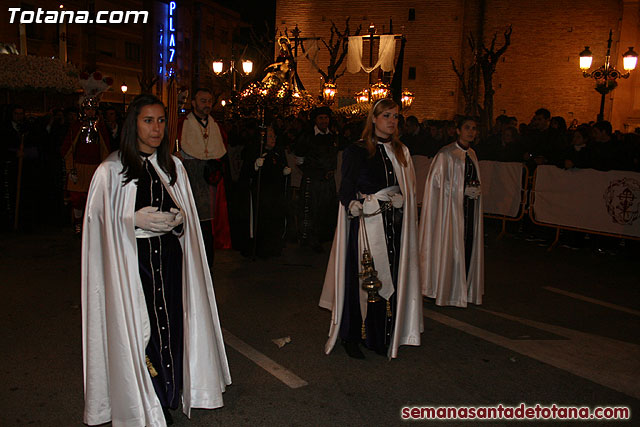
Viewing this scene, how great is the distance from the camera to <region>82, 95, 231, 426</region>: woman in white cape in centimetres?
365

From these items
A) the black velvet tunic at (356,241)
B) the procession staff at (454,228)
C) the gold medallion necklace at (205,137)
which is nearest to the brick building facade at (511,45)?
the procession staff at (454,228)

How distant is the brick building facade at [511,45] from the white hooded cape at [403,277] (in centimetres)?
2665

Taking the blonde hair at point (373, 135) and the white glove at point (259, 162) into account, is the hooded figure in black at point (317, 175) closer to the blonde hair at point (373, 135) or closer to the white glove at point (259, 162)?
the white glove at point (259, 162)

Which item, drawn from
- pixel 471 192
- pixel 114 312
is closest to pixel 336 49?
pixel 471 192

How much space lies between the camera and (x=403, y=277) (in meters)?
5.21

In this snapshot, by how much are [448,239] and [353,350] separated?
82.6 inches

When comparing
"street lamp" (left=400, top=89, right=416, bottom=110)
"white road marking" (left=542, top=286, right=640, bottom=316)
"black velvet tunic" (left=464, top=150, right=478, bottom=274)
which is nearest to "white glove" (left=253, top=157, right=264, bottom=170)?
"black velvet tunic" (left=464, top=150, right=478, bottom=274)

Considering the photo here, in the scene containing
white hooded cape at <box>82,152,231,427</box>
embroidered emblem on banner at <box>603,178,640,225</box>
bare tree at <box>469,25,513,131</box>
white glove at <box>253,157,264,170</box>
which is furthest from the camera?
bare tree at <box>469,25,513,131</box>

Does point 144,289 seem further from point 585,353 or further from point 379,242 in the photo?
point 585,353

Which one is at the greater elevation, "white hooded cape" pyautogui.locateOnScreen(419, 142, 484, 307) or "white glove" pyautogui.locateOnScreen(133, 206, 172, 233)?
"white glove" pyautogui.locateOnScreen(133, 206, 172, 233)

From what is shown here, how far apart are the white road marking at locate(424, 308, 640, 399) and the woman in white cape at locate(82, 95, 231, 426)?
9.93ft

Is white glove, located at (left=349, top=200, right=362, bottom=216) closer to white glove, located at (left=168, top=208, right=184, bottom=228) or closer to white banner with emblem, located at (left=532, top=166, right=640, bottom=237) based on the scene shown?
white glove, located at (left=168, top=208, right=184, bottom=228)

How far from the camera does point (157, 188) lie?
151 inches

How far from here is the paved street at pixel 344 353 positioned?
4391mm
